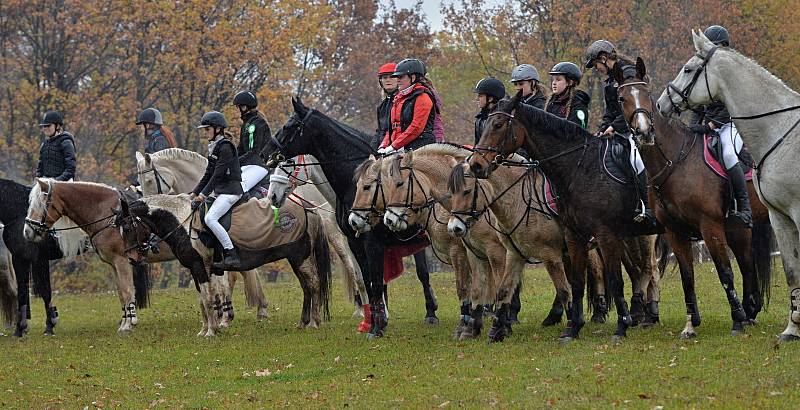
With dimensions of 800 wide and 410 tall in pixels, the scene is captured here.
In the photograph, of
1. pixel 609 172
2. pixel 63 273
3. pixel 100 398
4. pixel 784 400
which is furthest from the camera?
pixel 63 273

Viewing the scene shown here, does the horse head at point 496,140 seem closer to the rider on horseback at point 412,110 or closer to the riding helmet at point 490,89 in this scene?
the riding helmet at point 490,89

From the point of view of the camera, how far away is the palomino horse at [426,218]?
12945 mm

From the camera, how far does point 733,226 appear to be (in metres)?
11.9

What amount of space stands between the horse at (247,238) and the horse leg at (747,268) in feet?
20.5

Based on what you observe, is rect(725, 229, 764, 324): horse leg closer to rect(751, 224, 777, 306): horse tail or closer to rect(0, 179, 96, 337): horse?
rect(751, 224, 777, 306): horse tail

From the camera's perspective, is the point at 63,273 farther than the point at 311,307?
Yes

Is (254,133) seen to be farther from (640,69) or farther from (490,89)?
(640,69)

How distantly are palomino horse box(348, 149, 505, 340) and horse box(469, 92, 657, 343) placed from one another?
1412mm

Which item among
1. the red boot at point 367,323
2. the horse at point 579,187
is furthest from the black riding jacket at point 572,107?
the red boot at point 367,323

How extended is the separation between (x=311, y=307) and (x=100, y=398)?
17.7ft

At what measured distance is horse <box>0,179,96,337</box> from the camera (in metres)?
17.4

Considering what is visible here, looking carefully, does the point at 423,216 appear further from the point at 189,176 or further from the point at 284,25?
the point at 284,25

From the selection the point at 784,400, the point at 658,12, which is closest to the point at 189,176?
Result: the point at 784,400

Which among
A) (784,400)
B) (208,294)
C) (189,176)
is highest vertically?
(189,176)
